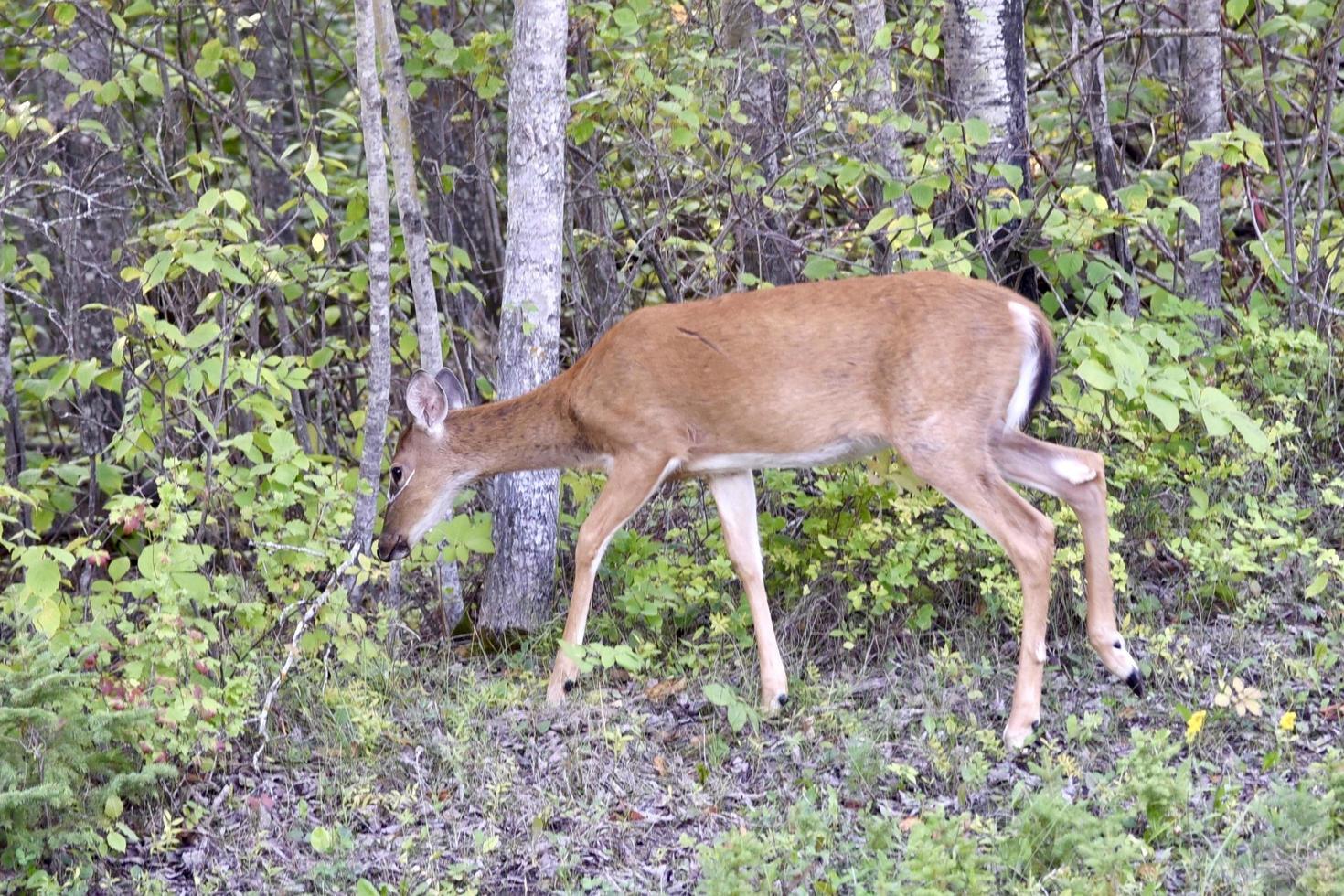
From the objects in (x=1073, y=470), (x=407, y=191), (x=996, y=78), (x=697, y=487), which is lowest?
(x=697, y=487)

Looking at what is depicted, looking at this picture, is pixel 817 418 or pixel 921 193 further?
pixel 921 193

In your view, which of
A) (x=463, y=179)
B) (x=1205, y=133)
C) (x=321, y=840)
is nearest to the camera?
(x=321, y=840)

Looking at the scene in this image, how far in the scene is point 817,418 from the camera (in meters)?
6.27

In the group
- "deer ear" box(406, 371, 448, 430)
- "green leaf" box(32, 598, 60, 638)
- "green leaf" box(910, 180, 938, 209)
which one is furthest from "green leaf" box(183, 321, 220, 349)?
"green leaf" box(910, 180, 938, 209)

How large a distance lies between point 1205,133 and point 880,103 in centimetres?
185

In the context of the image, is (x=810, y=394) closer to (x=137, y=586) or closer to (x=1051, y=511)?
(x=1051, y=511)

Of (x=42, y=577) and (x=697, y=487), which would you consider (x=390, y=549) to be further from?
(x=42, y=577)

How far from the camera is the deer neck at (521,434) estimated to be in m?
6.77

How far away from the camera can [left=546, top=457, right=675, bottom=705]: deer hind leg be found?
21.2ft

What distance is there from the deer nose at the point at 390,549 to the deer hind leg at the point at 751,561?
4.62 ft

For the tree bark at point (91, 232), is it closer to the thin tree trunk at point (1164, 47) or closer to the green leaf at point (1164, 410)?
the green leaf at point (1164, 410)

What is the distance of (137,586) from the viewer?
577 centimetres

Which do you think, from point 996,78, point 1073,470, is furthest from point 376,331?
point 996,78

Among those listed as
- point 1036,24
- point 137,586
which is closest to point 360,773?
point 137,586
